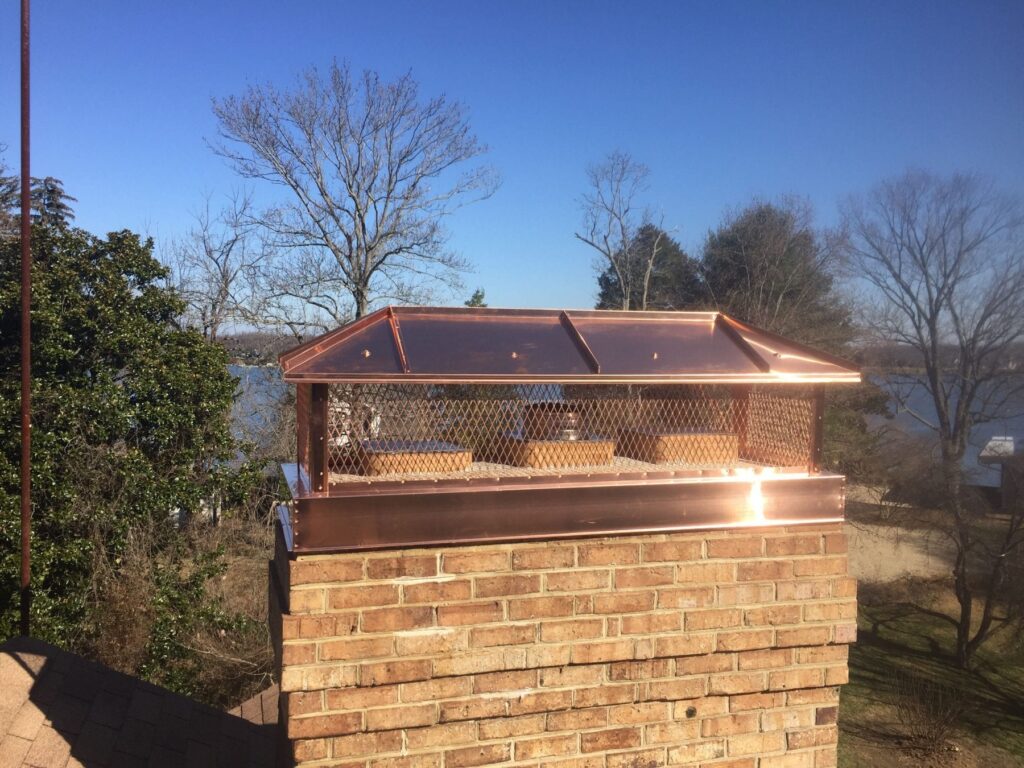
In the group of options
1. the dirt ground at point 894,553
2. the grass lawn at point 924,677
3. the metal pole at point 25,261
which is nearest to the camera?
the metal pole at point 25,261

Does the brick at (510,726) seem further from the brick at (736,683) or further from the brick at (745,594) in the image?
the brick at (745,594)

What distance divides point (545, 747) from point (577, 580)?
1.58 ft

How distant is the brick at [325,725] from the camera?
1.87 m

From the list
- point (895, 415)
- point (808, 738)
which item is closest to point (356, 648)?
point (808, 738)

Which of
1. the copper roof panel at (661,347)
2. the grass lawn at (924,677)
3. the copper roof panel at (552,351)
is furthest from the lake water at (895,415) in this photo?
the copper roof panel at (661,347)

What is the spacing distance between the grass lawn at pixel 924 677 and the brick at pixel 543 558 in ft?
37.1

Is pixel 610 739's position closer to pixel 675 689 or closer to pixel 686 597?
pixel 675 689

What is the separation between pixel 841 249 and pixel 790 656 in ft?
76.1

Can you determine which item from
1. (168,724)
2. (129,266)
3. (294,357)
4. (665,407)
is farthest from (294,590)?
(129,266)

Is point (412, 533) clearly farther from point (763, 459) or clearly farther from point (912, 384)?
point (912, 384)

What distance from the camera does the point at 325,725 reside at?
1.89m

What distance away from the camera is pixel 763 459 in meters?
2.61

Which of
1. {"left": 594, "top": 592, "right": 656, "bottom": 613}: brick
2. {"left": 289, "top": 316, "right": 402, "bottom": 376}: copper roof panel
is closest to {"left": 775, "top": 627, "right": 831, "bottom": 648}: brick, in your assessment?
{"left": 594, "top": 592, "right": 656, "bottom": 613}: brick

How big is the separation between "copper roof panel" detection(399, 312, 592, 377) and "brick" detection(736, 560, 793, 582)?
0.79 m
